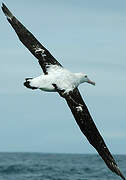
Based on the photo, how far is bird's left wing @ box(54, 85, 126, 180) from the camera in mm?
16344

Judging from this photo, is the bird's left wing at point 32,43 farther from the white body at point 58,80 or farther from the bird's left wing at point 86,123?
the bird's left wing at point 86,123

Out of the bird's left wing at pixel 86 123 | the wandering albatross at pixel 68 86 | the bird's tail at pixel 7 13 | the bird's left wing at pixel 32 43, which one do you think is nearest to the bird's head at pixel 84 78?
the wandering albatross at pixel 68 86

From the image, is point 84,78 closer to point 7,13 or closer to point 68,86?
point 68,86

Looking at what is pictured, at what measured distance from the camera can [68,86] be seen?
15805mm

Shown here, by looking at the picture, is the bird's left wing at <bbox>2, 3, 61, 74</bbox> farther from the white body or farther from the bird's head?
the bird's head

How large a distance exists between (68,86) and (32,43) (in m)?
2.51

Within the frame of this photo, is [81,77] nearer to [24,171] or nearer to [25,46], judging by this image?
[25,46]

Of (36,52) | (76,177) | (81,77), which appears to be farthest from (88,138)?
(76,177)

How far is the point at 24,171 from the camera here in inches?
1898

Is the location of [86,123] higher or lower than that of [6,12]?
lower

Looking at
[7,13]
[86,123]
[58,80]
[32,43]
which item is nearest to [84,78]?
[86,123]

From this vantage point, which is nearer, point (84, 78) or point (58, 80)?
point (58, 80)

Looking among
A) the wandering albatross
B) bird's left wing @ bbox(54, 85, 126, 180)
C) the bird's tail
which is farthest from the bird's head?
the bird's tail

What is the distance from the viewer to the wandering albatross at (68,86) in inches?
610
